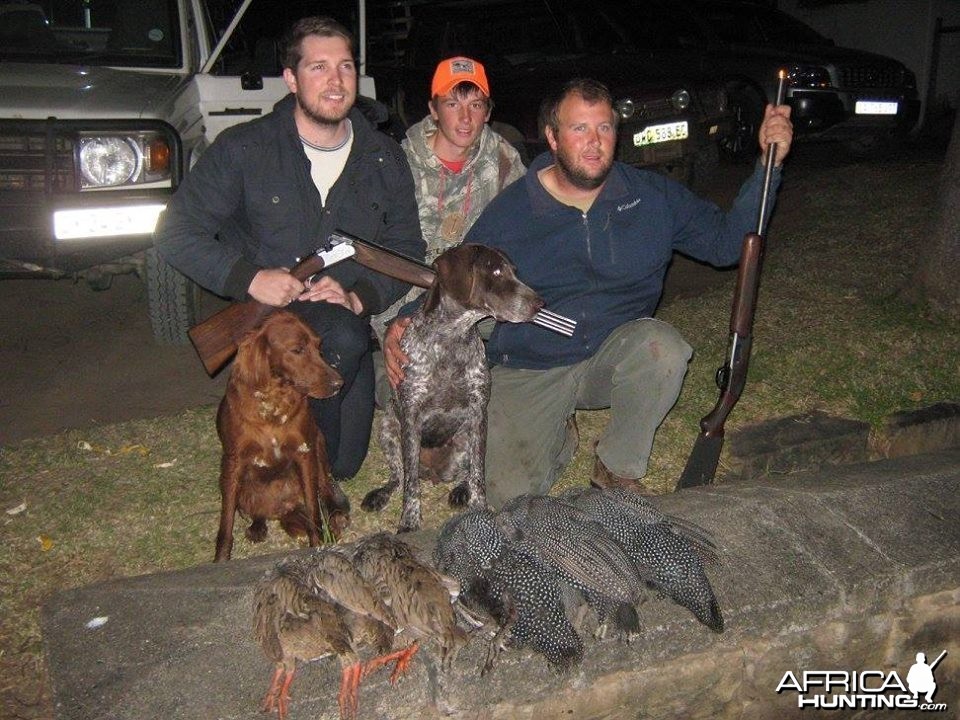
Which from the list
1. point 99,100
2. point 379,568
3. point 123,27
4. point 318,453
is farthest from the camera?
point 123,27

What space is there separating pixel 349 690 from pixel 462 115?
9.36 feet

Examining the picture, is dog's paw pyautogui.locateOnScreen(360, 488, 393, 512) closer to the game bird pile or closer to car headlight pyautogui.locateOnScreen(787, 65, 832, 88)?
the game bird pile

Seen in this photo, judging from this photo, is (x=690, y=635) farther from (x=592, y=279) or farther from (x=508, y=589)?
(x=592, y=279)

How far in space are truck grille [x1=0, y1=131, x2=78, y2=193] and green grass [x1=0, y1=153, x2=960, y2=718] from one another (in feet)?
4.49

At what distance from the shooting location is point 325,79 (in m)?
3.69

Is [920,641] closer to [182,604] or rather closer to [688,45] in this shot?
[182,604]

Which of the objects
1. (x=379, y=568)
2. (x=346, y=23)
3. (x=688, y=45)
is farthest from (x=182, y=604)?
(x=688, y=45)

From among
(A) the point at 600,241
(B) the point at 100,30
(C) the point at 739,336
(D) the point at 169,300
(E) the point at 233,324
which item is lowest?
(D) the point at 169,300

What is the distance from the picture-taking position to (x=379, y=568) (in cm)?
266

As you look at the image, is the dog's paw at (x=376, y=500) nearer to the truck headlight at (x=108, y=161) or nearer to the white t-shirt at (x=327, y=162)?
the white t-shirt at (x=327, y=162)

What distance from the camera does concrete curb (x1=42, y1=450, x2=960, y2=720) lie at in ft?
8.07

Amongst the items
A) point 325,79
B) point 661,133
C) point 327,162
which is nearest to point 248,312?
point 327,162

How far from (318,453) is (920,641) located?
2.33 m

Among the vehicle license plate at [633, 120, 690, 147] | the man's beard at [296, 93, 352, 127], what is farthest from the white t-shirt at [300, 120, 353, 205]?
the vehicle license plate at [633, 120, 690, 147]
